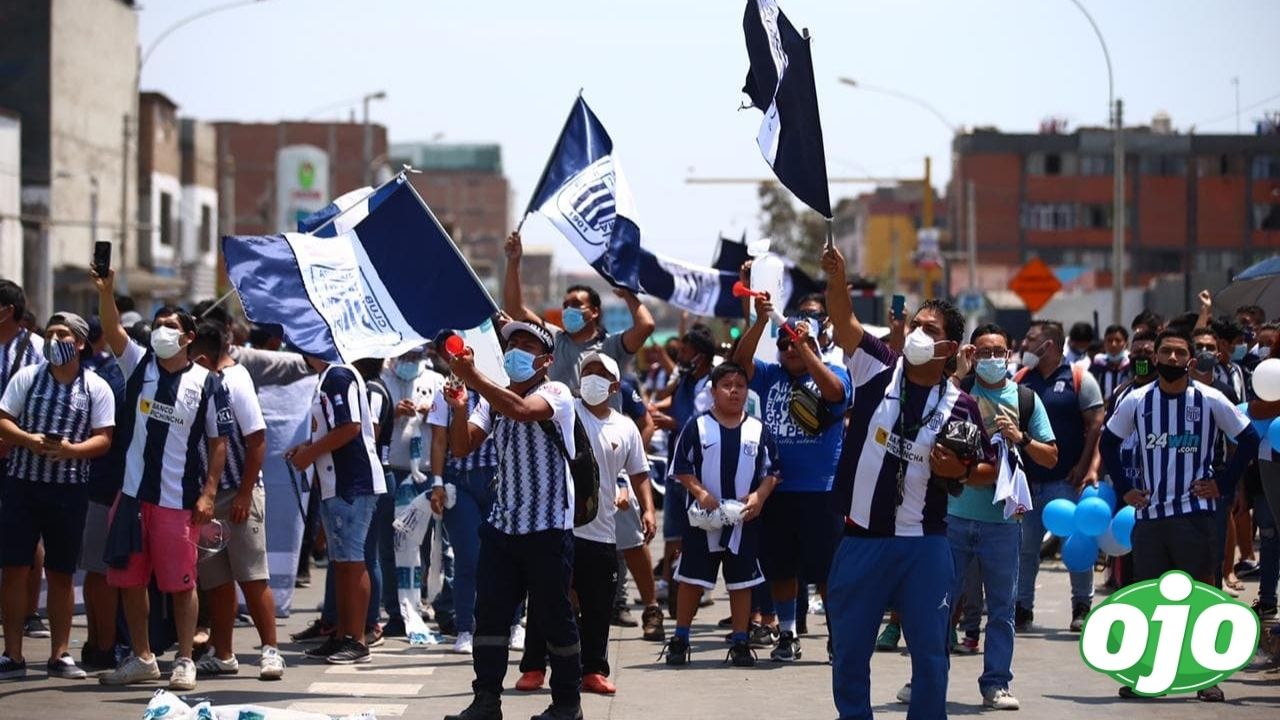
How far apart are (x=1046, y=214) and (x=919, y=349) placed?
274 ft

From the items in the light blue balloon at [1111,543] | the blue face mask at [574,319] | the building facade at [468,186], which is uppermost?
the building facade at [468,186]

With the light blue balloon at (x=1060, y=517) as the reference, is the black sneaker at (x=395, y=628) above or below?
below

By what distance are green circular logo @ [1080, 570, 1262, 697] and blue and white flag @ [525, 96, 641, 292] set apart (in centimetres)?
444

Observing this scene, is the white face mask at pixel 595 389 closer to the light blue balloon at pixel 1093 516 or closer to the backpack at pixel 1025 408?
the backpack at pixel 1025 408

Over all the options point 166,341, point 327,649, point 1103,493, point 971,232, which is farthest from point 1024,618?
point 971,232

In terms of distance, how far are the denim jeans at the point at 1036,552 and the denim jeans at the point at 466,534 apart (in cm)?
376

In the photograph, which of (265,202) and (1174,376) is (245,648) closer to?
(1174,376)

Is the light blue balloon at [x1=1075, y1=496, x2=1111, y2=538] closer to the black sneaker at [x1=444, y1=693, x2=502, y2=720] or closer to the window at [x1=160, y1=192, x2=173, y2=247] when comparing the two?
the black sneaker at [x1=444, y1=693, x2=502, y2=720]

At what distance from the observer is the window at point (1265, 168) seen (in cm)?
7906

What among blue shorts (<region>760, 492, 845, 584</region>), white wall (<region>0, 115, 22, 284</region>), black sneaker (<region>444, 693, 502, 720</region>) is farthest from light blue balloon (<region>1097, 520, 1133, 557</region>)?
white wall (<region>0, 115, 22, 284</region>)

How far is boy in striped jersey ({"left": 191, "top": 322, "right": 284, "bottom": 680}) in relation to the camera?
10438 mm

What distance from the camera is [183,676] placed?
10047mm

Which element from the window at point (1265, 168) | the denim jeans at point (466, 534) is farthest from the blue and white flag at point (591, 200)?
the window at point (1265, 168)

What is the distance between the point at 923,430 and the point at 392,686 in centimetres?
399
